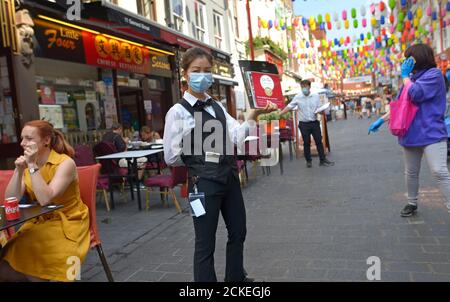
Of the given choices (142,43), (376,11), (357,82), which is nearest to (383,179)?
(142,43)

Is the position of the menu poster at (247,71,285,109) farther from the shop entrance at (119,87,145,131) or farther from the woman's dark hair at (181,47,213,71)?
the shop entrance at (119,87,145,131)

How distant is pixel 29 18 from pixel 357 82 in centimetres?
6699

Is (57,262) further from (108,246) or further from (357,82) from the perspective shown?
(357,82)

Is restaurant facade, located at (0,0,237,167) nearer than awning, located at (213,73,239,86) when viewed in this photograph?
Yes

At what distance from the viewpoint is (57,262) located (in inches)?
115

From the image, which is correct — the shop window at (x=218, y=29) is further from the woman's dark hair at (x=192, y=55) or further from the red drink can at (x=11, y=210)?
the red drink can at (x=11, y=210)

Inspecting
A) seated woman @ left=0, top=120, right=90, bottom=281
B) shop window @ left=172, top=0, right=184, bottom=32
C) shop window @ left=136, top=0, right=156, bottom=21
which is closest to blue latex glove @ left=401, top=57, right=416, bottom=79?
seated woman @ left=0, top=120, right=90, bottom=281

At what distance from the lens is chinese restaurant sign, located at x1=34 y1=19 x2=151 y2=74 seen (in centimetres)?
923

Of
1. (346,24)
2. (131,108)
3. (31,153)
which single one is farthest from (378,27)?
(31,153)

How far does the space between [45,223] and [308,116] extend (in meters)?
7.87

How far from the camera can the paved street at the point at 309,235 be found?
150 inches

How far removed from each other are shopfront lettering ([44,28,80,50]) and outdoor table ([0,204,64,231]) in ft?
23.5

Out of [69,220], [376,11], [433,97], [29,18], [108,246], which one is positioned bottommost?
[108,246]

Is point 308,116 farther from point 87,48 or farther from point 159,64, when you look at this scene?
point 159,64
